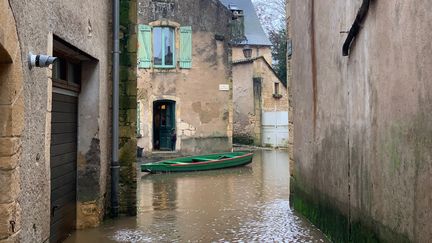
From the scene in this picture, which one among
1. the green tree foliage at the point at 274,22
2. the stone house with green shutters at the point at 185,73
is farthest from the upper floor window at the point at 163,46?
the green tree foliage at the point at 274,22

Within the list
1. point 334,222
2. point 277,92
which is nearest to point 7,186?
point 334,222

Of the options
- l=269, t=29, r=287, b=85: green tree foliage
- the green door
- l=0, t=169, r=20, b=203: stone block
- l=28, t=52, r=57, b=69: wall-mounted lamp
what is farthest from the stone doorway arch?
l=269, t=29, r=287, b=85: green tree foliage

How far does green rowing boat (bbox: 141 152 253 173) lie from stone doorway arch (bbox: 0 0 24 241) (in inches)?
434

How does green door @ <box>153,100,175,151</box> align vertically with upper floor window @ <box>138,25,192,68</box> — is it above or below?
below

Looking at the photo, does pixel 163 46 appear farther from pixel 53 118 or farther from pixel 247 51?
pixel 53 118

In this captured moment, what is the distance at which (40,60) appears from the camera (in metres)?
4.20

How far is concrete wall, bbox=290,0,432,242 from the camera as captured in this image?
3.68 m

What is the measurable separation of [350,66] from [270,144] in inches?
863

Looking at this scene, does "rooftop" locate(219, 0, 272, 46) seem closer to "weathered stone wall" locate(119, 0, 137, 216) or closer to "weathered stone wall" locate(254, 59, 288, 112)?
"weathered stone wall" locate(254, 59, 288, 112)

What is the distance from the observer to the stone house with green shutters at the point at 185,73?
62.8 ft

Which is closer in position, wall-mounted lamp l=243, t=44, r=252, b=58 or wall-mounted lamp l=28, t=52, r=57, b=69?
wall-mounted lamp l=28, t=52, r=57, b=69

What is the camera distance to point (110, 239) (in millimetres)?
6465

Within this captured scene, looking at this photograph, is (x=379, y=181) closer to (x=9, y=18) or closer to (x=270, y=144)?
(x=9, y=18)

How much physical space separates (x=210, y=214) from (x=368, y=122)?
13.8 feet
